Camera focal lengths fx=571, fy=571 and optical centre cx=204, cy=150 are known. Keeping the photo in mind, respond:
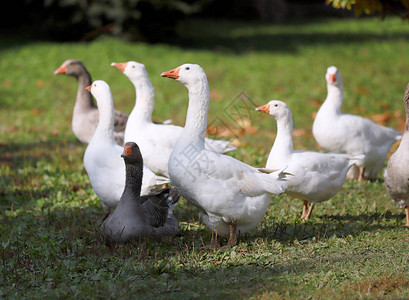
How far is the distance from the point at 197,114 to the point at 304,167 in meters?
1.44

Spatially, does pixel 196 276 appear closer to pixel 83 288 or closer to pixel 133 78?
pixel 83 288

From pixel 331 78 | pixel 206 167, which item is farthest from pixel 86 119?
pixel 206 167

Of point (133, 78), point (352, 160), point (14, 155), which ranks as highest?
point (133, 78)

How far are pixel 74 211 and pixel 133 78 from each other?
1.89 meters

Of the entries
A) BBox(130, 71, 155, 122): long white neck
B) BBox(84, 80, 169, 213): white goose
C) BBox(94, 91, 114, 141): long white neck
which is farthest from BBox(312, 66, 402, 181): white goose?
BBox(94, 91, 114, 141): long white neck

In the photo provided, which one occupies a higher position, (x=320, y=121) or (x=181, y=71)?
(x=181, y=71)

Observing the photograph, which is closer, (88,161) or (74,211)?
(88,161)

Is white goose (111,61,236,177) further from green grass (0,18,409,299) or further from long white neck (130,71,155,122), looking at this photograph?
green grass (0,18,409,299)

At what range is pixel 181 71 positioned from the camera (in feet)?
17.9

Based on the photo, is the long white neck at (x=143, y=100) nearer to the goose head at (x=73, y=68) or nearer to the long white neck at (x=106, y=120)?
the long white neck at (x=106, y=120)

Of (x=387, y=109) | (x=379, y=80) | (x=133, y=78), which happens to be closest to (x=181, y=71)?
(x=133, y=78)

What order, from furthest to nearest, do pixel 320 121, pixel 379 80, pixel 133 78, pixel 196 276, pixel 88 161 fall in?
pixel 379 80 → pixel 320 121 → pixel 133 78 → pixel 88 161 → pixel 196 276

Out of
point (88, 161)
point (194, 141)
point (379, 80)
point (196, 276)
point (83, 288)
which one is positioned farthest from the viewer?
→ point (379, 80)

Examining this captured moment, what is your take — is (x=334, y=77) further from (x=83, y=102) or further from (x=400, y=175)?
(x=83, y=102)
